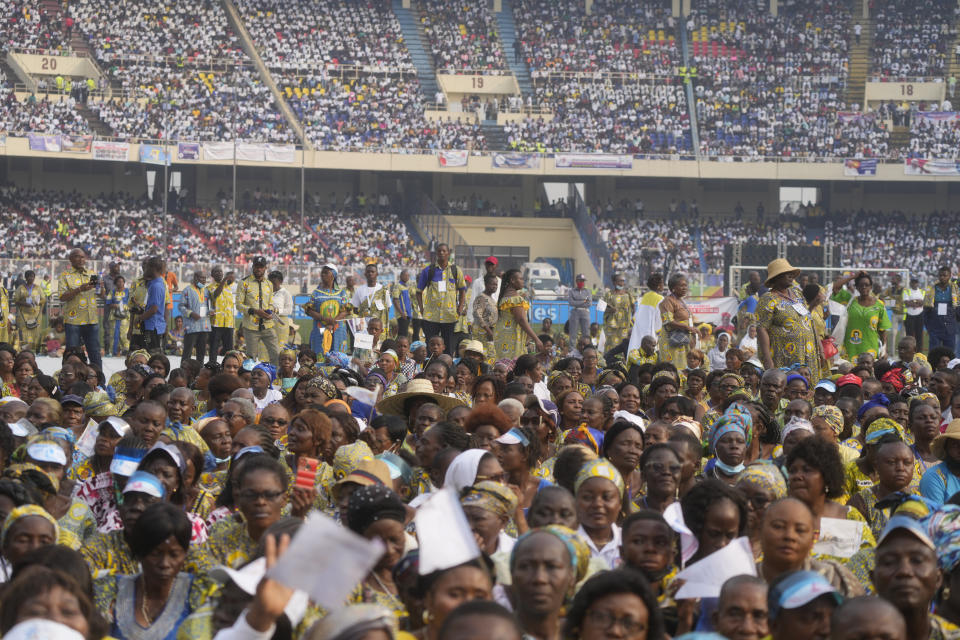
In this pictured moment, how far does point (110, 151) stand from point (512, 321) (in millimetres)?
28922

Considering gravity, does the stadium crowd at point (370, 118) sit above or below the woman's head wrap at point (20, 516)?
above

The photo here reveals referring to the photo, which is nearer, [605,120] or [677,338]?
[677,338]

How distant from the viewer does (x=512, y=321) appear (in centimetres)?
1372

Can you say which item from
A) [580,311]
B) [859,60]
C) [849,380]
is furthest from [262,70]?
[849,380]

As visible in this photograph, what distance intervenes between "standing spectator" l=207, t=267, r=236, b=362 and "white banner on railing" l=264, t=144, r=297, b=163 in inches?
923

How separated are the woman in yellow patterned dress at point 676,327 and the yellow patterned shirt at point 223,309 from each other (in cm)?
641

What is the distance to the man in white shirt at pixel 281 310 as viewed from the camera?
53.8 ft

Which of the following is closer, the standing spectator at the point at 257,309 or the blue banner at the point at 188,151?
the standing spectator at the point at 257,309

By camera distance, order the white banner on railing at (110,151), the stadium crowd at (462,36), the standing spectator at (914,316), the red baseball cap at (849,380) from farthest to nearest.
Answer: the stadium crowd at (462,36)
the white banner on railing at (110,151)
the standing spectator at (914,316)
the red baseball cap at (849,380)

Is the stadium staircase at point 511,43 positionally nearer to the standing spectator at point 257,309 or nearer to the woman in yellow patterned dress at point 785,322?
the standing spectator at point 257,309

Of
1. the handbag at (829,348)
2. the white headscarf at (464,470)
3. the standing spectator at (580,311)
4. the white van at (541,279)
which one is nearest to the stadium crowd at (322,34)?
the white van at (541,279)

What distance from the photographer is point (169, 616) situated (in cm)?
465

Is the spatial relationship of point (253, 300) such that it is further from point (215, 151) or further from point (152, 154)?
point (215, 151)

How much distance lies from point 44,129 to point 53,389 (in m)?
32.6
